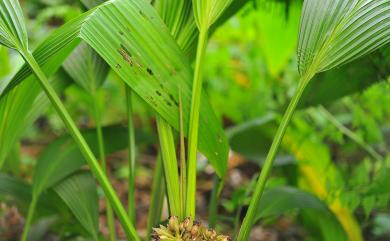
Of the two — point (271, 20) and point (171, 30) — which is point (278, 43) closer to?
point (271, 20)

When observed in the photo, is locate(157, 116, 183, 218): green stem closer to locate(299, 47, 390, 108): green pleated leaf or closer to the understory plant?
the understory plant

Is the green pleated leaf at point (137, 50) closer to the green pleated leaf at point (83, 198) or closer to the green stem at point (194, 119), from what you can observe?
the green stem at point (194, 119)

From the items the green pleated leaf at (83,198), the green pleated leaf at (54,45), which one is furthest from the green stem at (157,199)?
the green pleated leaf at (54,45)

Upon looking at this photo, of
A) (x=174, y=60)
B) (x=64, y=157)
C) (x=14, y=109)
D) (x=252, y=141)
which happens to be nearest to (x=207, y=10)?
(x=174, y=60)

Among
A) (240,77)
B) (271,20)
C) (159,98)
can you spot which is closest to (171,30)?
(159,98)

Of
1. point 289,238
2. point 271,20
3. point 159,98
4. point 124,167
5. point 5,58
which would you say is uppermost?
point 271,20

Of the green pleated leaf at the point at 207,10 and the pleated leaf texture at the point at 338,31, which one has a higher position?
the green pleated leaf at the point at 207,10

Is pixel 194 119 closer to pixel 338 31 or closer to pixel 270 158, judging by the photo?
pixel 270 158
